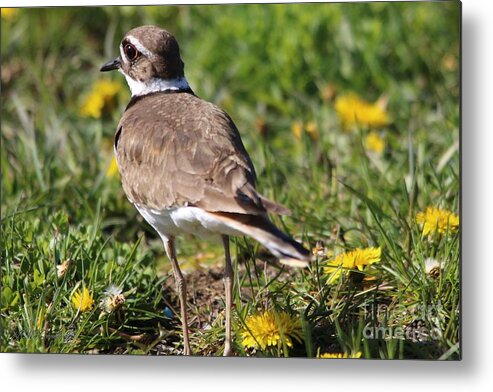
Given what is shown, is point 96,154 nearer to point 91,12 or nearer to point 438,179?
point 91,12

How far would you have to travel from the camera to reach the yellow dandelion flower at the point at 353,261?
14.5 ft

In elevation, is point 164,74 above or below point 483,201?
above

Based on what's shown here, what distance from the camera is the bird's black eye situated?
4.57 meters

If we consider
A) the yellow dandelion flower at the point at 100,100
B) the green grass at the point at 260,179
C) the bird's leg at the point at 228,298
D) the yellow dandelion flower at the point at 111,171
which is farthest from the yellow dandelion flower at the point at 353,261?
the yellow dandelion flower at the point at 100,100

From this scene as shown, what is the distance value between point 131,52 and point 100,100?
3.82 feet

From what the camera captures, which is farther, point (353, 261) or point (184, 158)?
point (353, 261)

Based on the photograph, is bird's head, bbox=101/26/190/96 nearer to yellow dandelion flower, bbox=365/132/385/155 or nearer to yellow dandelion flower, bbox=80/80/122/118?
yellow dandelion flower, bbox=80/80/122/118

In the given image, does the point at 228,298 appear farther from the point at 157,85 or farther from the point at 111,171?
the point at 111,171

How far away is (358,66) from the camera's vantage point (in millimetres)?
6062

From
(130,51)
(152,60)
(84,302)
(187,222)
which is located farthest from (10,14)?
(187,222)

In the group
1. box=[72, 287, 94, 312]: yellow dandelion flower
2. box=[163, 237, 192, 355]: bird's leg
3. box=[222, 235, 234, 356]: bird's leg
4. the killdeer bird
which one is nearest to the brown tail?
the killdeer bird

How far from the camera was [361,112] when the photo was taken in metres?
5.84

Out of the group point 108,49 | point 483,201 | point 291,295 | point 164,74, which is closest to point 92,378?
point 291,295

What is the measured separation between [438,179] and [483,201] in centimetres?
67
